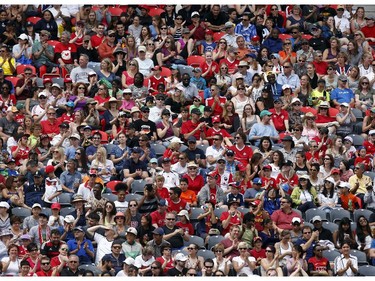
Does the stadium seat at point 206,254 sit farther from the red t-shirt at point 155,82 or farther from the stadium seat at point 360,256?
the red t-shirt at point 155,82

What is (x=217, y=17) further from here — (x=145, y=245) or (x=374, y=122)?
(x=145, y=245)

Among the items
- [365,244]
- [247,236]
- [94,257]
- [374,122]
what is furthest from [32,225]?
[374,122]

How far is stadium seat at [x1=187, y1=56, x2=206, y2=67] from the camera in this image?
30.0m

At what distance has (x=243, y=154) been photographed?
27.0 meters

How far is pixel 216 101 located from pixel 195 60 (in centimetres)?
205

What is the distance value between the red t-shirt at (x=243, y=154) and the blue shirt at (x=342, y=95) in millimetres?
3001

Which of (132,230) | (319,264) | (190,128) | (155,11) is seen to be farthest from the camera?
(155,11)

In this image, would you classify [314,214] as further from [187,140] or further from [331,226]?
[187,140]

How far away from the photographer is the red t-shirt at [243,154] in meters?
26.9

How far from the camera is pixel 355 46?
30906 mm

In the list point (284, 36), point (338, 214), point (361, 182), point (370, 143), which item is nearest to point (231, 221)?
point (338, 214)

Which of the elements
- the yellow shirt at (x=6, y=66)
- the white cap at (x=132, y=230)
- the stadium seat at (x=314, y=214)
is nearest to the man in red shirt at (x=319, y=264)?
the stadium seat at (x=314, y=214)
